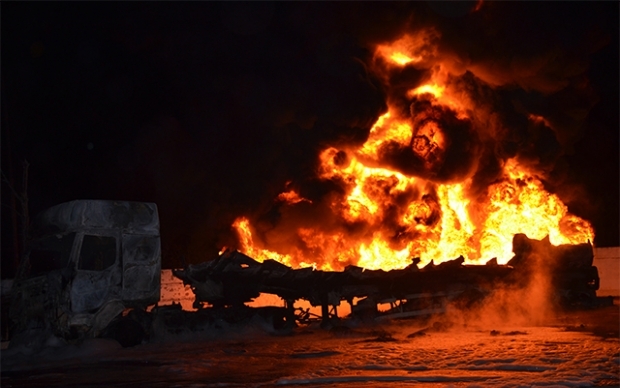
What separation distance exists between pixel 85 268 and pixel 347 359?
6652mm

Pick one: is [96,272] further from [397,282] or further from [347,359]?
[397,282]

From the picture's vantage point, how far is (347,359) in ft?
42.8

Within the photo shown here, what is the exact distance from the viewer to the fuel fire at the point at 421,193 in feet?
97.7

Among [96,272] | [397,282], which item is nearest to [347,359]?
[96,272]

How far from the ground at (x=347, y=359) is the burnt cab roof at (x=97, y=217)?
2718 millimetres

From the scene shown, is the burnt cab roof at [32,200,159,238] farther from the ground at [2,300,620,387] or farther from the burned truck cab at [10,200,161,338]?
the ground at [2,300,620,387]

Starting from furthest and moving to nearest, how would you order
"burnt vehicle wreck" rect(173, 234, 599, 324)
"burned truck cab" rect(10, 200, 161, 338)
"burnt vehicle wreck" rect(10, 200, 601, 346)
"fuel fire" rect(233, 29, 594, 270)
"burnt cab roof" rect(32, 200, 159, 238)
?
"fuel fire" rect(233, 29, 594, 270)
"burnt vehicle wreck" rect(173, 234, 599, 324)
"burnt cab roof" rect(32, 200, 159, 238)
"burnt vehicle wreck" rect(10, 200, 601, 346)
"burned truck cab" rect(10, 200, 161, 338)

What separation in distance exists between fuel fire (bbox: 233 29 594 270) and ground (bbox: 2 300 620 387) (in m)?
10.6

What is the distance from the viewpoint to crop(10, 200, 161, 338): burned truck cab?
15.4m

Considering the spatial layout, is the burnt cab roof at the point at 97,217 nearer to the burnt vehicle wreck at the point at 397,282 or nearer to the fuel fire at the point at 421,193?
the burnt vehicle wreck at the point at 397,282

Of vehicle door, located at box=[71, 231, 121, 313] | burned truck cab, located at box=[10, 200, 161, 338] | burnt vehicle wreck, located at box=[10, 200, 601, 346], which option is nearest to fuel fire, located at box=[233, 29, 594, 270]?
burnt vehicle wreck, located at box=[10, 200, 601, 346]

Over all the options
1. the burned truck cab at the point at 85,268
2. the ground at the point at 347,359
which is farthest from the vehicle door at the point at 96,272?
the ground at the point at 347,359

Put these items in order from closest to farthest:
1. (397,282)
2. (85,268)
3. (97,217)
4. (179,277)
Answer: (85,268) → (97,217) → (179,277) → (397,282)

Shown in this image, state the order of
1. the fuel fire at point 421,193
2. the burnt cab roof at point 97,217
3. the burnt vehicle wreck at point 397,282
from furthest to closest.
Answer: the fuel fire at point 421,193 < the burnt vehicle wreck at point 397,282 < the burnt cab roof at point 97,217
